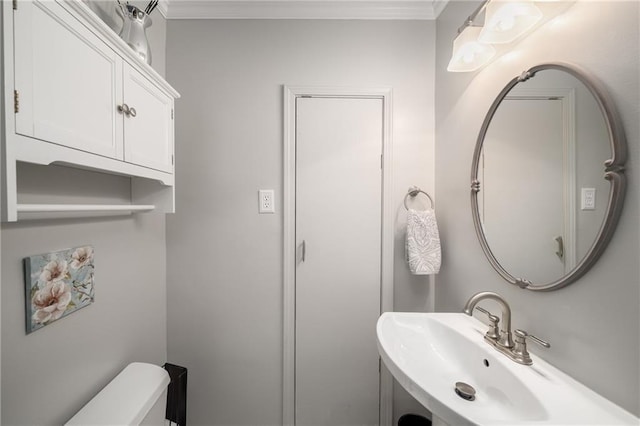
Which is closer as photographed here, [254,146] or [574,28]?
[574,28]

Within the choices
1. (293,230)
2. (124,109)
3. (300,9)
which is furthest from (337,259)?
(300,9)

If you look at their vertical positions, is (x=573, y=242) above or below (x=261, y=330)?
above

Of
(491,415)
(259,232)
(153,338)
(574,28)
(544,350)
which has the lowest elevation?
(153,338)

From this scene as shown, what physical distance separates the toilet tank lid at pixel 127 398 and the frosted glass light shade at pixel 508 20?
1.90 m

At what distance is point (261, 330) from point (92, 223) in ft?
3.21

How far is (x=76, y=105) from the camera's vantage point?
26.0 inches

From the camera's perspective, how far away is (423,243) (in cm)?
123

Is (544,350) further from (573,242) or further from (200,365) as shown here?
(200,365)

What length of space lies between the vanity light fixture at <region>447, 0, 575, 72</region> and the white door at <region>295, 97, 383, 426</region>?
18.1 inches

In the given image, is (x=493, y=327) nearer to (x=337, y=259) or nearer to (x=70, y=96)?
(x=337, y=259)

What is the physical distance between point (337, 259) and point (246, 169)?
2.49 ft

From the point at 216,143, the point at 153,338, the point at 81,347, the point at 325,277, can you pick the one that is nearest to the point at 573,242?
the point at 325,277

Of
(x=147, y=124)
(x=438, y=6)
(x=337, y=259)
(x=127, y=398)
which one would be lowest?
(x=127, y=398)

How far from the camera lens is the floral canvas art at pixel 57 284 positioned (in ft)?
2.33
